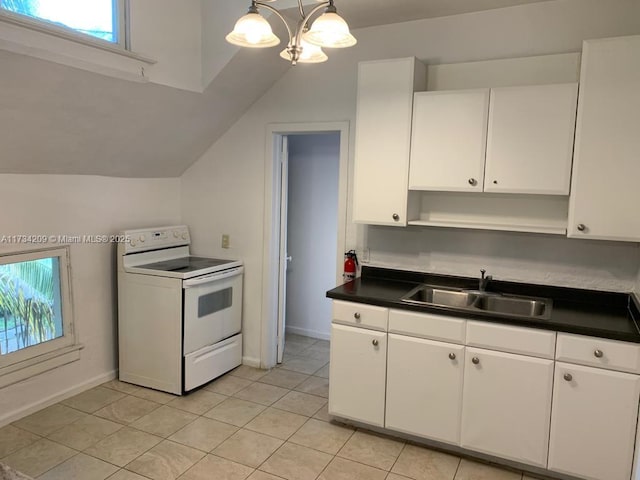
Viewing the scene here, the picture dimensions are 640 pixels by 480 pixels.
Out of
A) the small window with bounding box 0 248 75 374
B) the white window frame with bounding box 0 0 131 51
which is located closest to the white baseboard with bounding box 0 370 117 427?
the small window with bounding box 0 248 75 374

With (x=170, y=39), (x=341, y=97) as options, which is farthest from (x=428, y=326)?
(x=170, y=39)

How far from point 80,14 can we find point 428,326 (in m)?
2.64

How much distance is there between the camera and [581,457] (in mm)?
2486

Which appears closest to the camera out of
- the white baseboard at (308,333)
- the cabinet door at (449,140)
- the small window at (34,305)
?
the cabinet door at (449,140)

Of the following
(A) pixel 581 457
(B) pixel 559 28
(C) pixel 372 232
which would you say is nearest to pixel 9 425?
(C) pixel 372 232

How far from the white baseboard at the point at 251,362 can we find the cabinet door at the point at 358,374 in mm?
1153

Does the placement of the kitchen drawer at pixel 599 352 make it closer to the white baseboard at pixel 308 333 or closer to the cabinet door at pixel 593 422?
the cabinet door at pixel 593 422

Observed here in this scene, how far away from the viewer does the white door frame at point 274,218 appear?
361 centimetres

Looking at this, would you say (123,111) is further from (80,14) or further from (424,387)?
(424,387)

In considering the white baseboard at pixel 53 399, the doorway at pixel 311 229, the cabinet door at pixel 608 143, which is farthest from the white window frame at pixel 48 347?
the cabinet door at pixel 608 143

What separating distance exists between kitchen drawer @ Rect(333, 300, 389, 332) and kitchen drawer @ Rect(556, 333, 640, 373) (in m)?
0.94

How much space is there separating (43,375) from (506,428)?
2.92 metres

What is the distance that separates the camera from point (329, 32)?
1749mm

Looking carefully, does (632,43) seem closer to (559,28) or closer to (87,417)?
(559,28)
